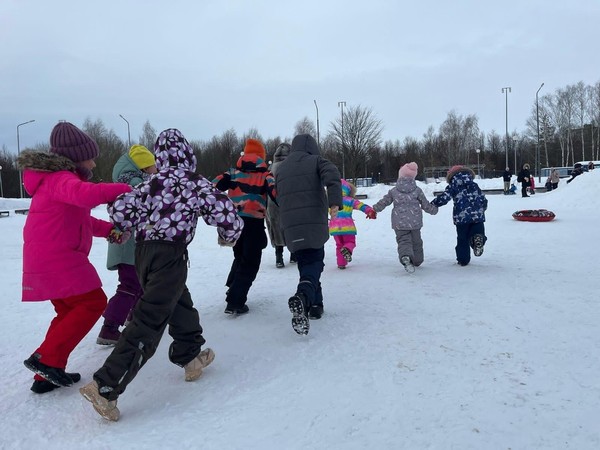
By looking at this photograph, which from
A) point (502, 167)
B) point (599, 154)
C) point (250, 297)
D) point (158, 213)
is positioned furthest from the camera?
point (502, 167)

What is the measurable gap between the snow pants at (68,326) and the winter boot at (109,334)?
754 millimetres

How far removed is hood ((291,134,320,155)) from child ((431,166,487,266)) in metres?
3.12

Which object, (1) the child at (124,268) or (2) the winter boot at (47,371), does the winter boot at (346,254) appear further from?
(2) the winter boot at (47,371)

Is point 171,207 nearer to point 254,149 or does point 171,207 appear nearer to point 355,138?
point 254,149

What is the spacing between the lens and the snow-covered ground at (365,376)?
2574 millimetres

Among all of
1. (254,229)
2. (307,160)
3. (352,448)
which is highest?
(307,160)

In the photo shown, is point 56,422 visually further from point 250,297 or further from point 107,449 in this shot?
point 250,297

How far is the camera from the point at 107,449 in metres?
2.50

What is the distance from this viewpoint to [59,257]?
3.25 metres

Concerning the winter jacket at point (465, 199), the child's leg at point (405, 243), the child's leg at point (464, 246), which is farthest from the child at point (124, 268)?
the child's leg at point (464, 246)

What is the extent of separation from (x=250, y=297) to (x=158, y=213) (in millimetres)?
2688

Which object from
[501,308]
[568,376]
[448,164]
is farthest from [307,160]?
[448,164]

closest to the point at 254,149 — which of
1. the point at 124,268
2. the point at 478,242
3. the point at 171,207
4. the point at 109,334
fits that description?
the point at 124,268

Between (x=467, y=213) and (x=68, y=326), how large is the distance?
5.50 meters
